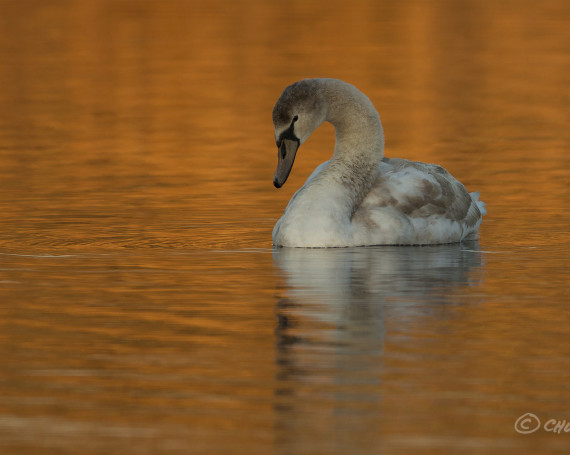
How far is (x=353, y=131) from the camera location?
15281mm

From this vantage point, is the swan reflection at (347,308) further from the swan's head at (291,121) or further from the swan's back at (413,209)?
the swan's head at (291,121)

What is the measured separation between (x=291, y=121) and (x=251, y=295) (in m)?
3.30

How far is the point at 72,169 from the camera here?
20.4 meters

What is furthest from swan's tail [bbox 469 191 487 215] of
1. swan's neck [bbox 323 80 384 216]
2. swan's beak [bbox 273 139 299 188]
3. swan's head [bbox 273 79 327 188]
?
swan's beak [bbox 273 139 299 188]

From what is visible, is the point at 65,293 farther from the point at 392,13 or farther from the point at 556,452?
the point at 392,13

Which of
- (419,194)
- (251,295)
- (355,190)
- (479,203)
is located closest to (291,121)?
(355,190)

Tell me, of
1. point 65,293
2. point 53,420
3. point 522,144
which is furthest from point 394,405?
point 522,144

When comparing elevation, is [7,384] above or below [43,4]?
above

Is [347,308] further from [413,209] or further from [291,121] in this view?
[291,121]

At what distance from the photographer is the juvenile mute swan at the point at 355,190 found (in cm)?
1416

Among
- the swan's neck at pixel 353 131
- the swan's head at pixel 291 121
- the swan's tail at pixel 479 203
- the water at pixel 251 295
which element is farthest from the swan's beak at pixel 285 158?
the swan's tail at pixel 479 203

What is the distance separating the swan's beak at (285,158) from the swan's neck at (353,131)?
41 centimetres

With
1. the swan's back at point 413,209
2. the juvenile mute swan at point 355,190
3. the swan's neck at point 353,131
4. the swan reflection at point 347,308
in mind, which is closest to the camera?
the swan reflection at point 347,308

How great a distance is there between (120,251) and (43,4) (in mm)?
55212
